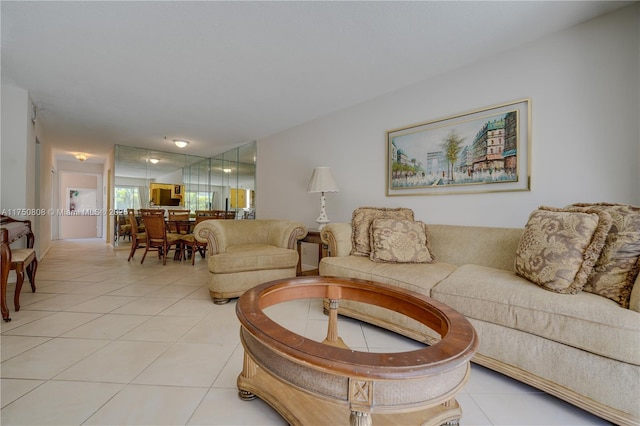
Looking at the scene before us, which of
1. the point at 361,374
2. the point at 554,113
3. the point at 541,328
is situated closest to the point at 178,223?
the point at 361,374

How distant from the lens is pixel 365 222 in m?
2.52

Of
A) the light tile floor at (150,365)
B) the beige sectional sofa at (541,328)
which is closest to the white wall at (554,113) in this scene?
the beige sectional sofa at (541,328)

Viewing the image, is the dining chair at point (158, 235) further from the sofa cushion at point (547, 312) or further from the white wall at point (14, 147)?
the sofa cushion at point (547, 312)

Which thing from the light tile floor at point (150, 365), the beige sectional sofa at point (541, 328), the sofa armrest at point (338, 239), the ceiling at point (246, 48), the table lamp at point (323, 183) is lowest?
the light tile floor at point (150, 365)

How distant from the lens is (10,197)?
127 inches

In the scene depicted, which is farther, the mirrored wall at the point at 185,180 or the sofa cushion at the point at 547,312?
the mirrored wall at the point at 185,180

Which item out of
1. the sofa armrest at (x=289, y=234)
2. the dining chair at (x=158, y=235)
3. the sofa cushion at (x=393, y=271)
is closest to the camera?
the sofa cushion at (x=393, y=271)

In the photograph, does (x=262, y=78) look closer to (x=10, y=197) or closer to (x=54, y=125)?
(x=10, y=197)

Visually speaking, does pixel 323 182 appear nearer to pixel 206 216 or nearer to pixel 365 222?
pixel 365 222

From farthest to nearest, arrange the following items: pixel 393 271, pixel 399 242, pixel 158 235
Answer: pixel 158 235, pixel 399 242, pixel 393 271

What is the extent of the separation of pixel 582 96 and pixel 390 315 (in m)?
2.13

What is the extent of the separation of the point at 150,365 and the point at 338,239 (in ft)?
5.20

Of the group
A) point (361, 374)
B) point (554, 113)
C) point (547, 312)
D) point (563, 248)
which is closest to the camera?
point (361, 374)

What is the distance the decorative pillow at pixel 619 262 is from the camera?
1.28 m
